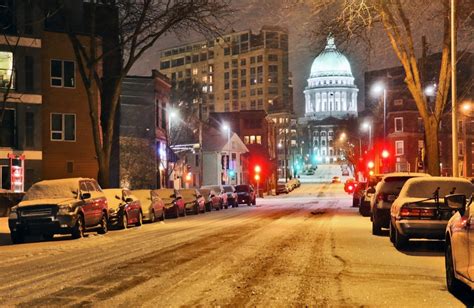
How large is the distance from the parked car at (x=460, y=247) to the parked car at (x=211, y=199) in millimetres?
32783

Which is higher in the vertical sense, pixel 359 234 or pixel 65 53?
pixel 65 53

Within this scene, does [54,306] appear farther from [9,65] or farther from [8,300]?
[9,65]

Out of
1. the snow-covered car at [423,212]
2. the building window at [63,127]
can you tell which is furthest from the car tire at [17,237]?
the building window at [63,127]

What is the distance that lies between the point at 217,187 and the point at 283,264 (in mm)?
33267

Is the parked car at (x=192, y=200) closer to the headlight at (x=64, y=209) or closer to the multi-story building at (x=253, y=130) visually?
the headlight at (x=64, y=209)

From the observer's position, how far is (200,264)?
43.5ft

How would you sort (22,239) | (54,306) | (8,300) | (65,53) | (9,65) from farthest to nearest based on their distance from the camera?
(65,53) < (9,65) < (22,239) < (8,300) < (54,306)

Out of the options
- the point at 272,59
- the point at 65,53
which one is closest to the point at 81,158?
the point at 65,53

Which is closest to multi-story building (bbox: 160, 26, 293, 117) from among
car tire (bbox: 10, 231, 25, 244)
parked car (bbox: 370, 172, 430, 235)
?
parked car (bbox: 370, 172, 430, 235)

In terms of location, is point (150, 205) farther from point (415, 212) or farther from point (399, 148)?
point (399, 148)

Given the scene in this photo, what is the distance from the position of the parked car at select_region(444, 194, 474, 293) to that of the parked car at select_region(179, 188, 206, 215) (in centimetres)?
2846

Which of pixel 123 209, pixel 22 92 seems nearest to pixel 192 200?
pixel 22 92

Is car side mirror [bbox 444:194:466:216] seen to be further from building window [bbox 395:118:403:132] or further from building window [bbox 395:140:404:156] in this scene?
building window [bbox 395:118:403:132]

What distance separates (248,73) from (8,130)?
149 meters
